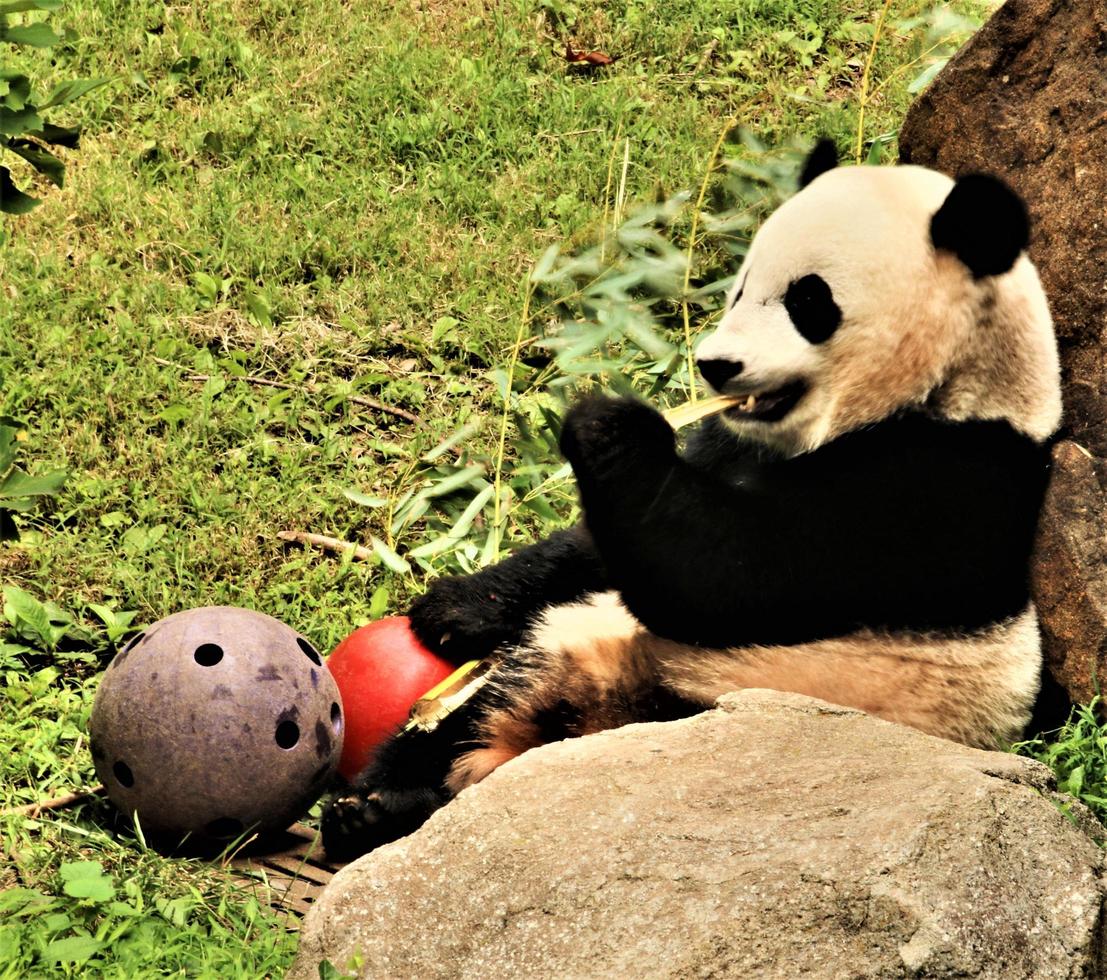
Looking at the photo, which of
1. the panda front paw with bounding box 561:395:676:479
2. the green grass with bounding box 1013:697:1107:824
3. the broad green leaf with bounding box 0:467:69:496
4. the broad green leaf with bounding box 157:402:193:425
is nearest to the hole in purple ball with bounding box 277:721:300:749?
the broad green leaf with bounding box 0:467:69:496

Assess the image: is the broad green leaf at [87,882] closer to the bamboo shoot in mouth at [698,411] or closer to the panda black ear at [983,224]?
the bamboo shoot in mouth at [698,411]

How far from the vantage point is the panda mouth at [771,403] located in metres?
3.08

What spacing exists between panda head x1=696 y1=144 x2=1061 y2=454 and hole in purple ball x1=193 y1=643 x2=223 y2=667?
143 cm

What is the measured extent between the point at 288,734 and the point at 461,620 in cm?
61

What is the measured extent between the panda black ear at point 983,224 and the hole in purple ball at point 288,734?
76.8 inches

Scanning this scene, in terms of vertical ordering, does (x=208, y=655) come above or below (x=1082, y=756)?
above

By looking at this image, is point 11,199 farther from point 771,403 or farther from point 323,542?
point 323,542

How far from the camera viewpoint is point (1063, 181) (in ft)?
12.7

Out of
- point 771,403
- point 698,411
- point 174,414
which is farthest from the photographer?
point 174,414

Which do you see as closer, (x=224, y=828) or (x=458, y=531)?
(x=224, y=828)

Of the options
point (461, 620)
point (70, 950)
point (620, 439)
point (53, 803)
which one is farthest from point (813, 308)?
point (53, 803)

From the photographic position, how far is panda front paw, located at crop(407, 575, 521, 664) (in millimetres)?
3863

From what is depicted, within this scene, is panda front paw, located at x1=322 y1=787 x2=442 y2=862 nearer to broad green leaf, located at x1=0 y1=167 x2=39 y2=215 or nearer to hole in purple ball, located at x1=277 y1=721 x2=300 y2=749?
hole in purple ball, located at x1=277 y1=721 x2=300 y2=749

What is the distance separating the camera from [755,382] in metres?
3.04
